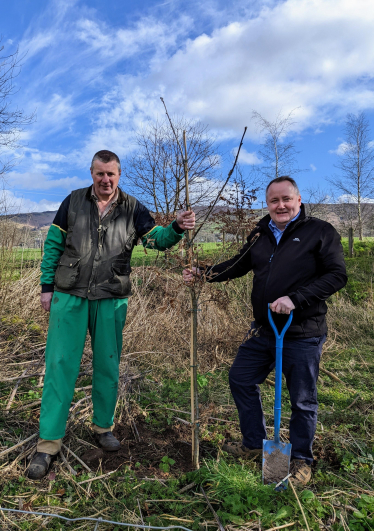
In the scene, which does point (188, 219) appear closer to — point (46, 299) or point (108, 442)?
point (46, 299)

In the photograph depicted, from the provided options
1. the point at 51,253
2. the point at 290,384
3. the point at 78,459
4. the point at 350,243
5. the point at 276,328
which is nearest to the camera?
the point at 276,328

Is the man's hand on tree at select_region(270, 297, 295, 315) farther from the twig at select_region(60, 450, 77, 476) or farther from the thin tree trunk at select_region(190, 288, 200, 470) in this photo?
the twig at select_region(60, 450, 77, 476)

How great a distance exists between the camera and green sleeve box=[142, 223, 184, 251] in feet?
9.58

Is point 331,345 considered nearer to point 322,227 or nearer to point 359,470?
point 359,470

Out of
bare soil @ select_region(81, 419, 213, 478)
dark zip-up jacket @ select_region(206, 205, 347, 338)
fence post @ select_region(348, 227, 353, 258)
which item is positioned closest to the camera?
dark zip-up jacket @ select_region(206, 205, 347, 338)

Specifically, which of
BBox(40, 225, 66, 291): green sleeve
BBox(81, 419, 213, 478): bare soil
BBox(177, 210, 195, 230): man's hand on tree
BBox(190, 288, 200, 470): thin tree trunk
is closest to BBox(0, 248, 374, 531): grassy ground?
BBox(81, 419, 213, 478): bare soil

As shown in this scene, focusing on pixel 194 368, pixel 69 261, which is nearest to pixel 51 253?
pixel 69 261

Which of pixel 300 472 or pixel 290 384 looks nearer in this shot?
pixel 300 472

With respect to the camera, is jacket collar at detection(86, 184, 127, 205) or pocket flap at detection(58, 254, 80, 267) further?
jacket collar at detection(86, 184, 127, 205)

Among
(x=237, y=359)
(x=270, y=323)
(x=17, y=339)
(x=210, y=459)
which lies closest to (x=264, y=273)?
(x=270, y=323)

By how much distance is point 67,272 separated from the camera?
116 inches

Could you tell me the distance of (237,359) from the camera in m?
3.00

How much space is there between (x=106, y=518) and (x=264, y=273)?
1917 millimetres

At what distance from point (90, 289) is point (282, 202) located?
5.25 ft
